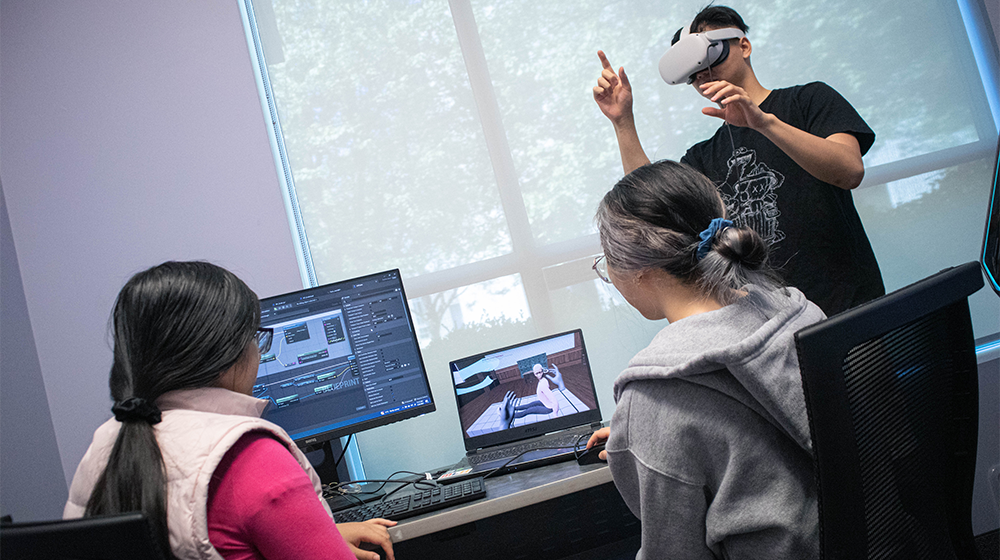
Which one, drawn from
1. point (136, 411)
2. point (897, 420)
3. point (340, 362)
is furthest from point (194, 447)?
point (340, 362)

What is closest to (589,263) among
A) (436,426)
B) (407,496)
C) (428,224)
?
(428,224)

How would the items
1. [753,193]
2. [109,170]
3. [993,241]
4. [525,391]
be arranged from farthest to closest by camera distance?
[109,170] < [525,391] < [753,193] < [993,241]

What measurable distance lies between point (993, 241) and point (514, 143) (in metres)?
1.50

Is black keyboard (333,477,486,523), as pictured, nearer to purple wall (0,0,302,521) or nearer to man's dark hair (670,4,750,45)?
purple wall (0,0,302,521)

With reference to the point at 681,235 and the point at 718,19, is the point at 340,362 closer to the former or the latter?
the point at 681,235

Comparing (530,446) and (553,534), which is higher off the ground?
(530,446)

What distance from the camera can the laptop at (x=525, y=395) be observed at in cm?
182

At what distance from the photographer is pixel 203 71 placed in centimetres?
214

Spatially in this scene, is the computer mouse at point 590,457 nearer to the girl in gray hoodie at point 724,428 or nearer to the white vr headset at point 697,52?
the girl in gray hoodie at point 724,428

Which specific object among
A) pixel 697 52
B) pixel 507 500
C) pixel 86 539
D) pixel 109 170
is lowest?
pixel 507 500

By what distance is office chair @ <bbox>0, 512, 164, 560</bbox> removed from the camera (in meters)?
0.61

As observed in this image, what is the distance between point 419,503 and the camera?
1.35m

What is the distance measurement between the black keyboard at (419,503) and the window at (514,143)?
722 mm

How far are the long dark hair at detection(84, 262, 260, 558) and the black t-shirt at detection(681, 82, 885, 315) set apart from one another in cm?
131
